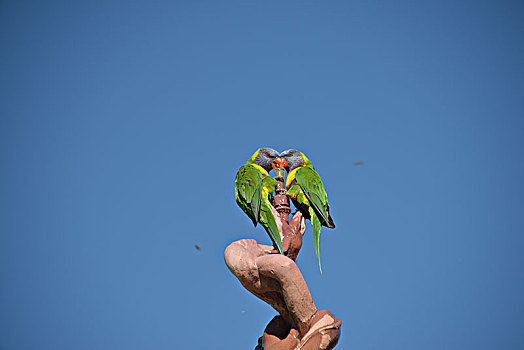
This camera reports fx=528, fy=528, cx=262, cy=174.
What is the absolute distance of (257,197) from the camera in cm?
685

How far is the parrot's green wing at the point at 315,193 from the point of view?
6969 mm

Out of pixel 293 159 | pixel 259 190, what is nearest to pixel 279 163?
pixel 293 159

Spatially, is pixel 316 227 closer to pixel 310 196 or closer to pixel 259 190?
pixel 310 196

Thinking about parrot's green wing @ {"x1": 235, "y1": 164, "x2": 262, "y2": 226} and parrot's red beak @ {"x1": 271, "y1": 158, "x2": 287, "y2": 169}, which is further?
parrot's red beak @ {"x1": 271, "y1": 158, "x2": 287, "y2": 169}

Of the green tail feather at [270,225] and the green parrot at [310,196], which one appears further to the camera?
the green parrot at [310,196]

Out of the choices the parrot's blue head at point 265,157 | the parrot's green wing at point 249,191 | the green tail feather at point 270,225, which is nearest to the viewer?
the green tail feather at point 270,225

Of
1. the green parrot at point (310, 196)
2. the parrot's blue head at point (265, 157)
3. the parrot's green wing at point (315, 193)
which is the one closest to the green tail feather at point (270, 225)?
the green parrot at point (310, 196)

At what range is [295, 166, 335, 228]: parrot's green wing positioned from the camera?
274 inches

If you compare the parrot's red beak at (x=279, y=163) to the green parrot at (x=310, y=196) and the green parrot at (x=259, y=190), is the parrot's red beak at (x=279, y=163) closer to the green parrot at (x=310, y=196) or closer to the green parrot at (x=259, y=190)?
the green parrot at (x=259, y=190)

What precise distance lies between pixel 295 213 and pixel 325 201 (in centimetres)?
43

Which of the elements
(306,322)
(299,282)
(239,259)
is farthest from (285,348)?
(239,259)

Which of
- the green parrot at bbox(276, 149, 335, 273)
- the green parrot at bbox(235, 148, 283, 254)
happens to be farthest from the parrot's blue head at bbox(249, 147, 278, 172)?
the green parrot at bbox(276, 149, 335, 273)

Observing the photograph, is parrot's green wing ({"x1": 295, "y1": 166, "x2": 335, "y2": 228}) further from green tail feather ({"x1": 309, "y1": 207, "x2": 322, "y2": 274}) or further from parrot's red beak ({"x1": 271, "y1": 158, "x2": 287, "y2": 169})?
A: parrot's red beak ({"x1": 271, "y1": 158, "x2": 287, "y2": 169})

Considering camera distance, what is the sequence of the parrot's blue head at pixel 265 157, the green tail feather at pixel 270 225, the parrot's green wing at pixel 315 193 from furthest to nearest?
the parrot's blue head at pixel 265 157, the parrot's green wing at pixel 315 193, the green tail feather at pixel 270 225
